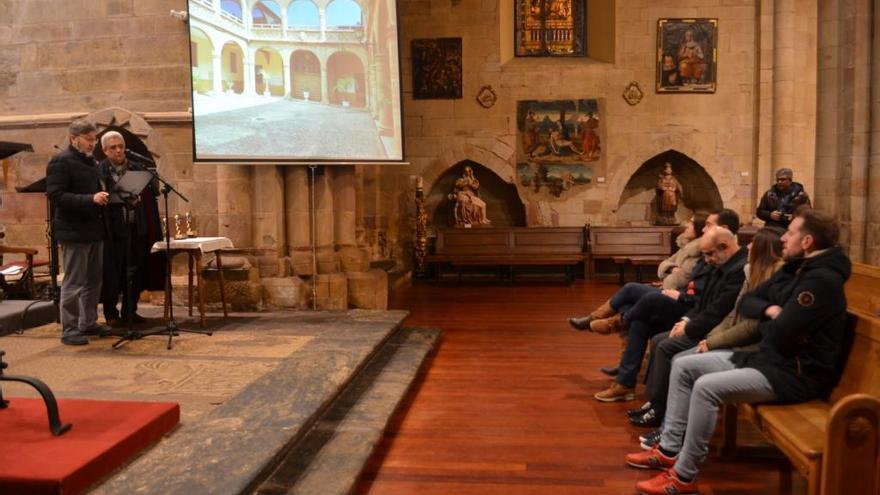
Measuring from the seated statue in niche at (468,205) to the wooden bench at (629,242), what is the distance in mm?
1782

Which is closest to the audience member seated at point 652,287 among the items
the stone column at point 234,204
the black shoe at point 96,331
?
the stone column at point 234,204

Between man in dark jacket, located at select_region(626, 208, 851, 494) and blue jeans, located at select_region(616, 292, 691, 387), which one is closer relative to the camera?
man in dark jacket, located at select_region(626, 208, 851, 494)

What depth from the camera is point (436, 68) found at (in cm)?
1247

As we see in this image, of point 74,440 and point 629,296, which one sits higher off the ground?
point 629,296

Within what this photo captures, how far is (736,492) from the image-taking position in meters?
3.44

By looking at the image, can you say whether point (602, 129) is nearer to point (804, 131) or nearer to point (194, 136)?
point (804, 131)

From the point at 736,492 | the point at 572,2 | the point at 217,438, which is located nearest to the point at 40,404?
the point at 217,438

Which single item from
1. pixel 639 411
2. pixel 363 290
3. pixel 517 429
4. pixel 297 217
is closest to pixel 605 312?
pixel 639 411

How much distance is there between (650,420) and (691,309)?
0.75 metres

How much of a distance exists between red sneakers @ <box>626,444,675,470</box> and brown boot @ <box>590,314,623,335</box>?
1.60 m

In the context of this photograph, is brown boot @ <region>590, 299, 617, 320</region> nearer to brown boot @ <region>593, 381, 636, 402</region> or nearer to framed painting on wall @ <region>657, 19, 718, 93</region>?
brown boot @ <region>593, 381, 636, 402</region>

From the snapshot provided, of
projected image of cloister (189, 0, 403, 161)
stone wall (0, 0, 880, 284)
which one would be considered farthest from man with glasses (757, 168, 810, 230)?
projected image of cloister (189, 0, 403, 161)

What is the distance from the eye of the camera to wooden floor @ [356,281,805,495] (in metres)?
3.59

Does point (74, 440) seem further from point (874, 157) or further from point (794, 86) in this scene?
point (794, 86)
